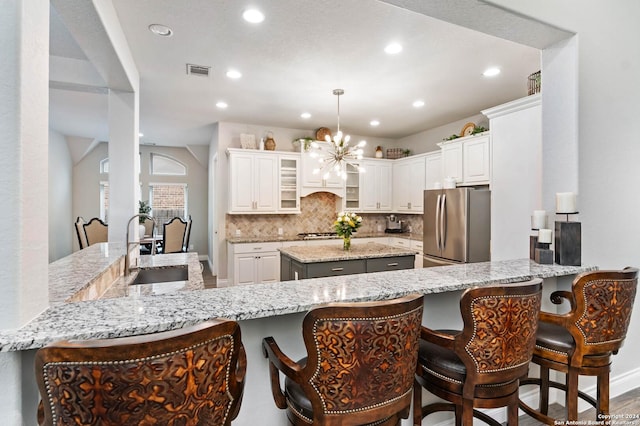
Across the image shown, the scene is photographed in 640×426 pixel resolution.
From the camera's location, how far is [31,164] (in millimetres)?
1008

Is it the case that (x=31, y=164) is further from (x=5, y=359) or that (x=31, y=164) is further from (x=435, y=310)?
(x=435, y=310)

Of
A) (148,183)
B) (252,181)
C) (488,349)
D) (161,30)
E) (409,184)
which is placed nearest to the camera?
(488,349)

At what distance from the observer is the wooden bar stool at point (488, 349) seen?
1258 mm

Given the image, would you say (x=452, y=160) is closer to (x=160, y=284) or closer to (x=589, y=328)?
(x=589, y=328)

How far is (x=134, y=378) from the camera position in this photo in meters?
0.75

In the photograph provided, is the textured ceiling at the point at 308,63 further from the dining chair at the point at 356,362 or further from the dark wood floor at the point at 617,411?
the dark wood floor at the point at 617,411

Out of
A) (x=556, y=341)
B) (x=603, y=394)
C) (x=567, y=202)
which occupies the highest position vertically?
(x=567, y=202)

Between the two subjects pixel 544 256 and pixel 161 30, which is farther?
pixel 161 30

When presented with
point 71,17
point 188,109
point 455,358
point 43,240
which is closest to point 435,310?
point 455,358

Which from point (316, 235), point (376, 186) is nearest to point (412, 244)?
point (376, 186)

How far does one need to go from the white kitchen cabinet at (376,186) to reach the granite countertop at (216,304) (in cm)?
462

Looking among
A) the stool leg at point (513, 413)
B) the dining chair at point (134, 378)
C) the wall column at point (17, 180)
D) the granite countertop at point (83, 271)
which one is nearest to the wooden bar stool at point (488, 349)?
the stool leg at point (513, 413)

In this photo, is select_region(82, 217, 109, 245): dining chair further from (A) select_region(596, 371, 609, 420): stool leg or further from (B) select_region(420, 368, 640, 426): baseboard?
(A) select_region(596, 371, 609, 420): stool leg

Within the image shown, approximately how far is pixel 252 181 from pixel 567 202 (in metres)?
4.44
